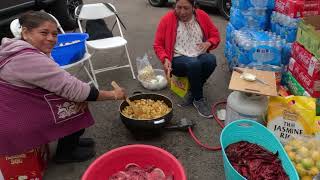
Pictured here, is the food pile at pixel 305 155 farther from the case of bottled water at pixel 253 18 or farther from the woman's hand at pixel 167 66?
the case of bottled water at pixel 253 18

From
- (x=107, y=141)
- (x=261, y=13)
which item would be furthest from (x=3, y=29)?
(x=261, y=13)

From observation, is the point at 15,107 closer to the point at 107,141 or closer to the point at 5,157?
the point at 5,157

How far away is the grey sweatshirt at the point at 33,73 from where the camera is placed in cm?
211

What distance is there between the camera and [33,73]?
211cm

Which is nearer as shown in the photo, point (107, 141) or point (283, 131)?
point (283, 131)

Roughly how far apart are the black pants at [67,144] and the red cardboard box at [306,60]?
7.44 feet

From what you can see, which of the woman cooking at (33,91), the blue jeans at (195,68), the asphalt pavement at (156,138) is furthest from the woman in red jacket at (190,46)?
the woman cooking at (33,91)

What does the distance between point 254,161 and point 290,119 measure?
1.93ft

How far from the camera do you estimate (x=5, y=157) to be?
231 cm

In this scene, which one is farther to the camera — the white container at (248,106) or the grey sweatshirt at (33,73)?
the white container at (248,106)

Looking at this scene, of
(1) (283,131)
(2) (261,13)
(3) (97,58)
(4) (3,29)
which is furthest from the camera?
(3) (97,58)

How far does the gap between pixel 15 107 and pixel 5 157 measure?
0.41 m

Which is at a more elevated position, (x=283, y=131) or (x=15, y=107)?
(x=15, y=107)

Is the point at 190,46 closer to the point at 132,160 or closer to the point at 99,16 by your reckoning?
the point at 99,16
